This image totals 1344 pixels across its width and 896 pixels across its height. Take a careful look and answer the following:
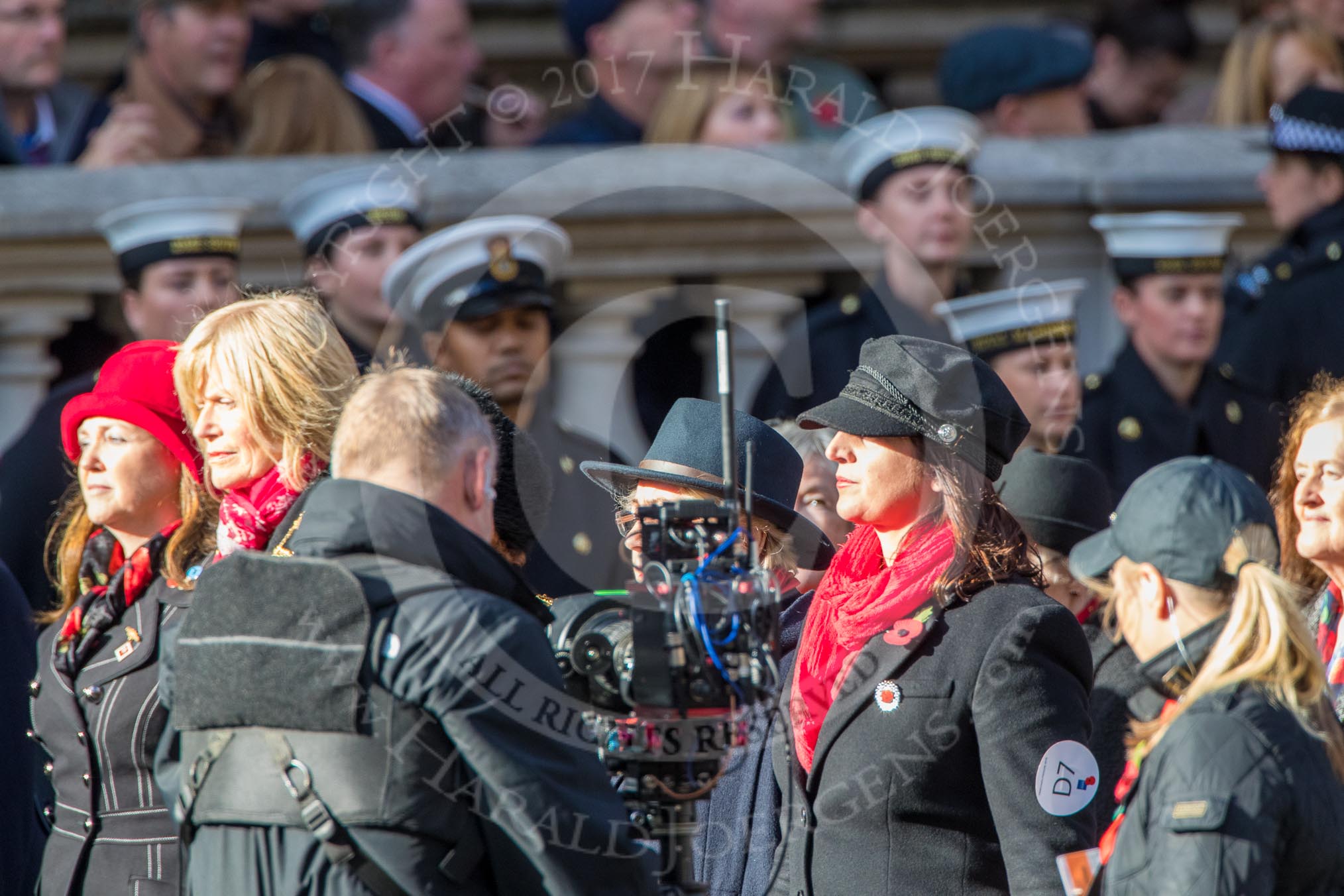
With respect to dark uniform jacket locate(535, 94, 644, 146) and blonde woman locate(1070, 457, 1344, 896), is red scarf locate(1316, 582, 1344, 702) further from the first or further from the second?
dark uniform jacket locate(535, 94, 644, 146)

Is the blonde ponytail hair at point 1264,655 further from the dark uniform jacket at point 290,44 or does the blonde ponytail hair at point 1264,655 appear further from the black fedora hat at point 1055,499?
the dark uniform jacket at point 290,44

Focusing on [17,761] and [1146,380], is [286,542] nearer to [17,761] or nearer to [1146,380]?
[17,761]

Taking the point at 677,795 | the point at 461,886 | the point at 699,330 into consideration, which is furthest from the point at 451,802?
the point at 699,330

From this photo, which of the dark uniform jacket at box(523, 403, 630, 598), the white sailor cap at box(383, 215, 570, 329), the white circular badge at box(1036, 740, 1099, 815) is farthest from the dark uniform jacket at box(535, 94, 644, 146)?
the white circular badge at box(1036, 740, 1099, 815)

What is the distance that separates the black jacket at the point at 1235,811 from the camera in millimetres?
2525

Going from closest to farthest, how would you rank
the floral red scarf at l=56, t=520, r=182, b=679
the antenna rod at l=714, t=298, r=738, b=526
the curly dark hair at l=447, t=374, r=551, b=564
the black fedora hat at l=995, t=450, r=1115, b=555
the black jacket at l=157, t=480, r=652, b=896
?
the black jacket at l=157, t=480, r=652, b=896 → the antenna rod at l=714, t=298, r=738, b=526 → the curly dark hair at l=447, t=374, r=551, b=564 → the floral red scarf at l=56, t=520, r=182, b=679 → the black fedora hat at l=995, t=450, r=1115, b=555

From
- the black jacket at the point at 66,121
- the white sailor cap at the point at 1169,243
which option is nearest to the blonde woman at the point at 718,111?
the white sailor cap at the point at 1169,243

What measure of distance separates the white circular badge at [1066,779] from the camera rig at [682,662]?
0.48 metres

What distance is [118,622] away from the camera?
12.1ft

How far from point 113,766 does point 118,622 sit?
0.30 m

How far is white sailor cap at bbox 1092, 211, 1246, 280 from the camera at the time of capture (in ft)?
18.0

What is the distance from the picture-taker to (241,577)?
2.77 m

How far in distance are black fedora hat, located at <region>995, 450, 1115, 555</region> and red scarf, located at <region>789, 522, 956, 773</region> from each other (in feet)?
2.77

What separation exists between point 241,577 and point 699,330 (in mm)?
3070
